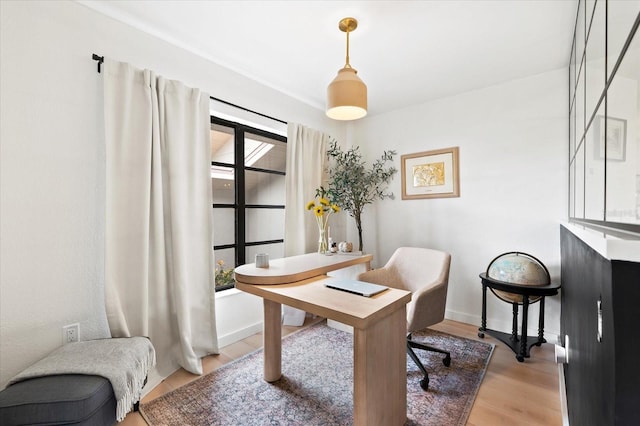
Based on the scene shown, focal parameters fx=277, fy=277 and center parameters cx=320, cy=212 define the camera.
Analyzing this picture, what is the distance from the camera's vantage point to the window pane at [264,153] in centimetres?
300

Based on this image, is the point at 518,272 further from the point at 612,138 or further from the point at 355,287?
the point at 612,138

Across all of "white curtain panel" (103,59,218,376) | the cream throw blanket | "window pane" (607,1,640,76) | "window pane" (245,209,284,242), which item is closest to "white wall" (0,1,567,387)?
"white curtain panel" (103,59,218,376)

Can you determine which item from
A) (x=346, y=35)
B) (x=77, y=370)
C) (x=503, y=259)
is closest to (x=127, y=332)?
(x=77, y=370)

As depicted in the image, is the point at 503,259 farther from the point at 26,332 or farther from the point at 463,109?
the point at 26,332

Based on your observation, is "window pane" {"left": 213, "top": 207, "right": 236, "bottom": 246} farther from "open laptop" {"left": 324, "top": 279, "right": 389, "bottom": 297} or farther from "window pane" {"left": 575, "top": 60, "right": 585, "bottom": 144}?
"window pane" {"left": 575, "top": 60, "right": 585, "bottom": 144}

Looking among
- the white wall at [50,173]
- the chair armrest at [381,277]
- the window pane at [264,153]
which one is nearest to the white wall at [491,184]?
the chair armrest at [381,277]

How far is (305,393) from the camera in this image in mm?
1866

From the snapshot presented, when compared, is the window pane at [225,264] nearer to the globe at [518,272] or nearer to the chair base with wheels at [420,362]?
the chair base with wheels at [420,362]

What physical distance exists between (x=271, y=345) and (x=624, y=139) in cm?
206

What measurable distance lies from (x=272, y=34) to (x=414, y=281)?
234 cm

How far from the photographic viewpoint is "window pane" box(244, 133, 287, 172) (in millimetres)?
3000

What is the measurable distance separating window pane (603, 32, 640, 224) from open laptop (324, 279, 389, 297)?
0.98m

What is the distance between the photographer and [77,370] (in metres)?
1.35

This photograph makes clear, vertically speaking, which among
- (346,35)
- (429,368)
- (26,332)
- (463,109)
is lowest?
(429,368)
